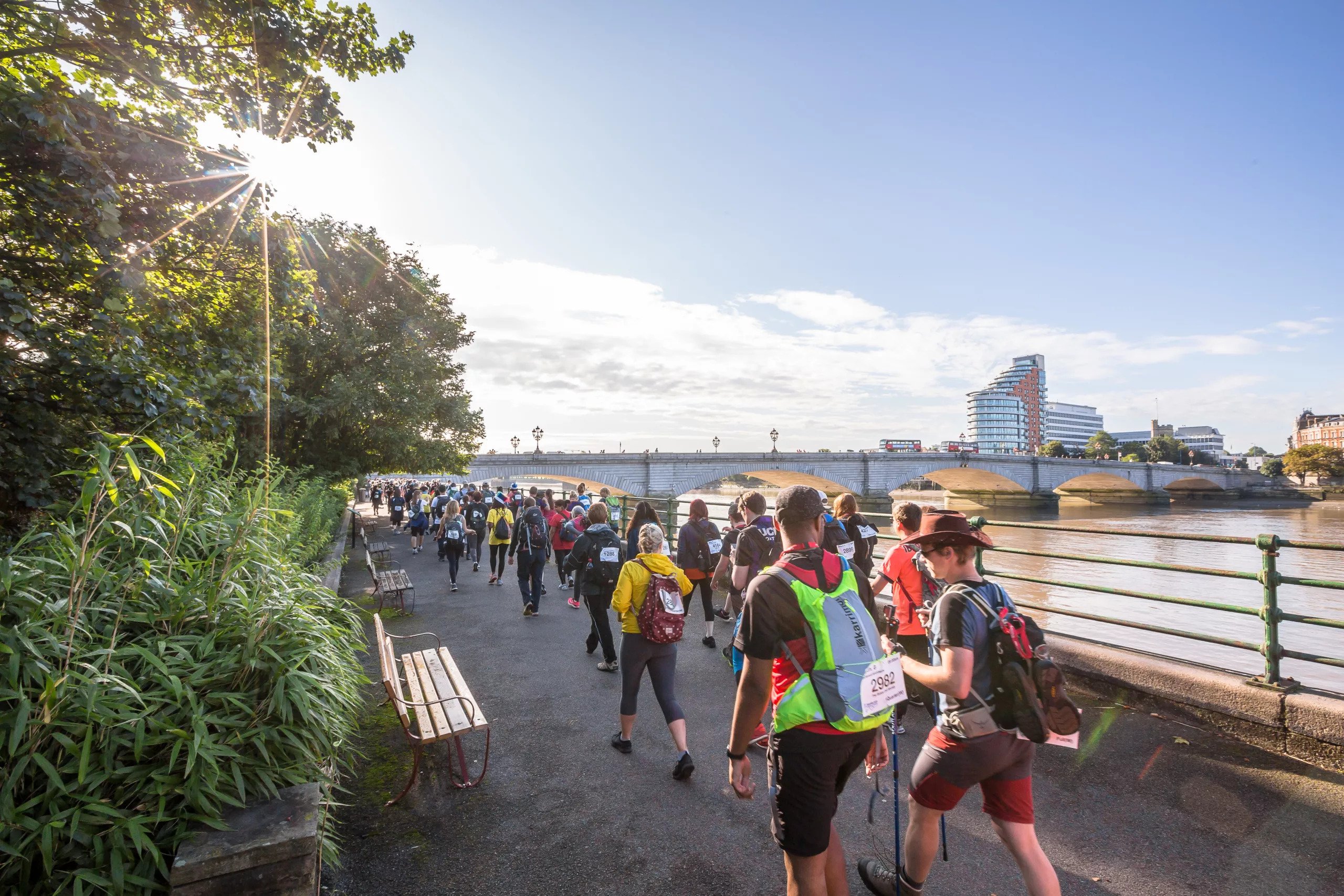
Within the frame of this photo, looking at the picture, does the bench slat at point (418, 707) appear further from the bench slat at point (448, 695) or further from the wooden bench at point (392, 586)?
the wooden bench at point (392, 586)

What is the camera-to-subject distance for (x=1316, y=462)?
84500mm

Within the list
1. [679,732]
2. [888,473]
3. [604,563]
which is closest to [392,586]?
[604,563]

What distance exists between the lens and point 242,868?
92.2 inches

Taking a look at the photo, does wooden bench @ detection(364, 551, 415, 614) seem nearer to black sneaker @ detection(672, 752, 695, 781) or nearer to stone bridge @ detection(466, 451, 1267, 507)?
black sneaker @ detection(672, 752, 695, 781)

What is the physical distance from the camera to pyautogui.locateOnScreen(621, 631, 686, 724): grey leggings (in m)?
4.47

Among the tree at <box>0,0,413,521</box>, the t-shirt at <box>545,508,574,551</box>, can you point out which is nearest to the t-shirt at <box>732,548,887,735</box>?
the tree at <box>0,0,413,521</box>

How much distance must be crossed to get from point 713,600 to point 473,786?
20.2 feet

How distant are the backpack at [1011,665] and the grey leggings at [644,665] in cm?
246

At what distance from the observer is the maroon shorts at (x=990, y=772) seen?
8.18 feet

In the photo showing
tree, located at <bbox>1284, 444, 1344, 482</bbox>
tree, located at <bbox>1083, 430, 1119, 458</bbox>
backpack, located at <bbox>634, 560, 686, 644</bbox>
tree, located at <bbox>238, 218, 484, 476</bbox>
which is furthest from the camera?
tree, located at <bbox>1083, 430, 1119, 458</bbox>

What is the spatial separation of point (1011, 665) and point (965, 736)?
37 centimetres

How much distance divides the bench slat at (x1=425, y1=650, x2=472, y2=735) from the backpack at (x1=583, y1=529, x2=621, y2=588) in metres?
1.60

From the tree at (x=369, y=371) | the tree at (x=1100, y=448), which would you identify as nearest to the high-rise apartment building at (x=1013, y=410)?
the tree at (x=1100, y=448)

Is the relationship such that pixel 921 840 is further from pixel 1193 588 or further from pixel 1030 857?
pixel 1193 588
